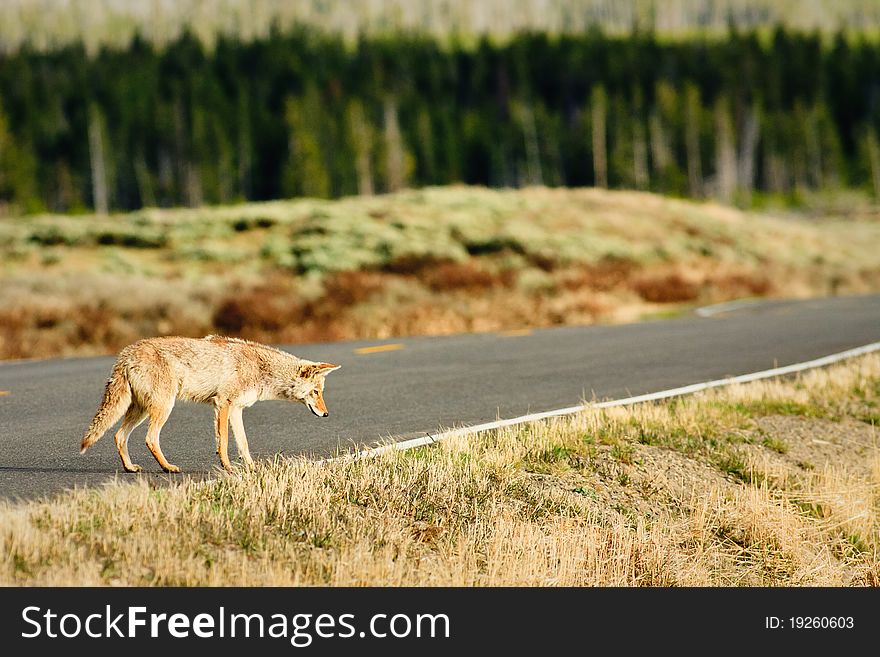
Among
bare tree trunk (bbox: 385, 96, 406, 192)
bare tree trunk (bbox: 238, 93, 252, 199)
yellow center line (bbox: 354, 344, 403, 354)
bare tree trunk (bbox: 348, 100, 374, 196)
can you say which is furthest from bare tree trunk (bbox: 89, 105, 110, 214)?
yellow center line (bbox: 354, 344, 403, 354)

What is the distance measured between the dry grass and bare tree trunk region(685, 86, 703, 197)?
3292 inches

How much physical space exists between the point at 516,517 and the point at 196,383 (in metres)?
2.38

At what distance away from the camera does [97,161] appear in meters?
81.1

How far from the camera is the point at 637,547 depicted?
5809 millimetres

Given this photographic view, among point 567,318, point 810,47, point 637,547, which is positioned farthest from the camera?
point 810,47

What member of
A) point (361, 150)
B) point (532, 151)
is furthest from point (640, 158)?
point (361, 150)

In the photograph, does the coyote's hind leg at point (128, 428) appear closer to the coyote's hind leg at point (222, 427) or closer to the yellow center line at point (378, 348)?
the coyote's hind leg at point (222, 427)

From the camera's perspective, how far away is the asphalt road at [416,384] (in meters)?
7.42

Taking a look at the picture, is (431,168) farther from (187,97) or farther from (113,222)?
(113,222)

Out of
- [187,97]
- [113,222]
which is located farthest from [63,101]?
[113,222]

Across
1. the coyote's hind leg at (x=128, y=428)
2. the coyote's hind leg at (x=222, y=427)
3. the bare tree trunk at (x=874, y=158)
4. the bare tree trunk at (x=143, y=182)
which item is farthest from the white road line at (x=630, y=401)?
the bare tree trunk at (x=874, y=158)

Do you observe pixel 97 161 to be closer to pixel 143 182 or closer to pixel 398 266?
pixel 143 182

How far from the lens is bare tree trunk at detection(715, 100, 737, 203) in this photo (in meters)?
86.6

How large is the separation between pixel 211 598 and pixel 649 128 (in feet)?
304
